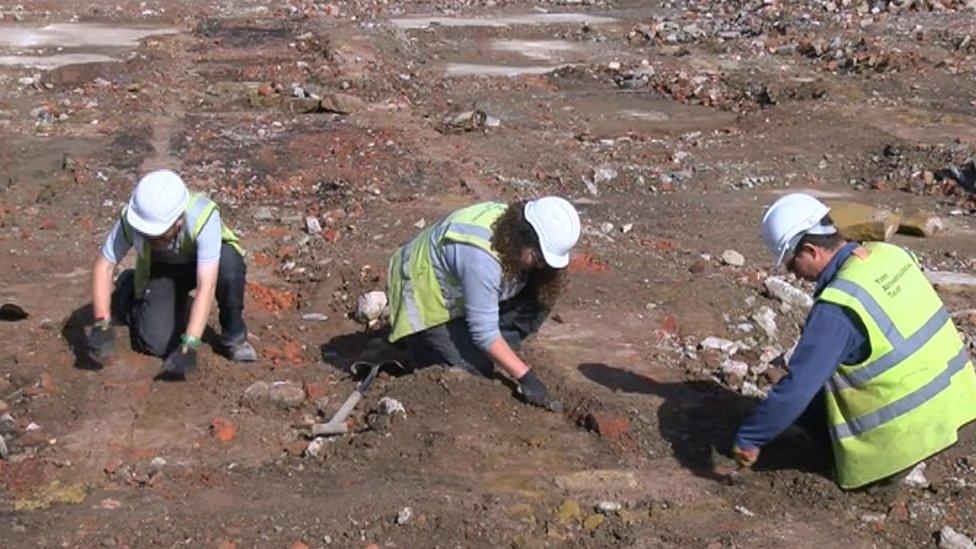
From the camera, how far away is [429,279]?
18.4 ft

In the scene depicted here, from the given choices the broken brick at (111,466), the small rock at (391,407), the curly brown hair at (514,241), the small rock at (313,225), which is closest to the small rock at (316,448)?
the small rock at (391,407)

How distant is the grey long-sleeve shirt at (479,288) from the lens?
17.2ft

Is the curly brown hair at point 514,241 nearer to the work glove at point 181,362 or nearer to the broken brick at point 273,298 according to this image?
the work glove at point 181,362

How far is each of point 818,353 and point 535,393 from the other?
1431 millimetres

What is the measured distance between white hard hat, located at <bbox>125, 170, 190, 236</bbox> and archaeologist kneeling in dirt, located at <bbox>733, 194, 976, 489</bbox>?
8.61 ft

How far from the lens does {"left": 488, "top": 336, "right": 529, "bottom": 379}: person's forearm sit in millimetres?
5340

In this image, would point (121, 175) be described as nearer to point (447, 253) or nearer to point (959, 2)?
point (447, 253)

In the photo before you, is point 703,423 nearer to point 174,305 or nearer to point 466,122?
point 174,305

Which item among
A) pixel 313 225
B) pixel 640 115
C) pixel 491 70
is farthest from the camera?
pixel 491 70

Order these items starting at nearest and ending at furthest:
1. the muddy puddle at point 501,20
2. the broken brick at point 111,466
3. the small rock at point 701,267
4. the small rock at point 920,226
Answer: the broken brick at point 111,466
the small rock at point 701,267
the small rock at point 920,226
the muddy puddle at point 501,20

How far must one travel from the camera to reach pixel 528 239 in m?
5.13

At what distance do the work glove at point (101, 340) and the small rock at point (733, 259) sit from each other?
401cm

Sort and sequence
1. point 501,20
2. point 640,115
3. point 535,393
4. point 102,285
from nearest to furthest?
point 535,393, point 102,285, point 640,115, point 501,20

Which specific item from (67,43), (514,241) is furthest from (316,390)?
(67,43)
